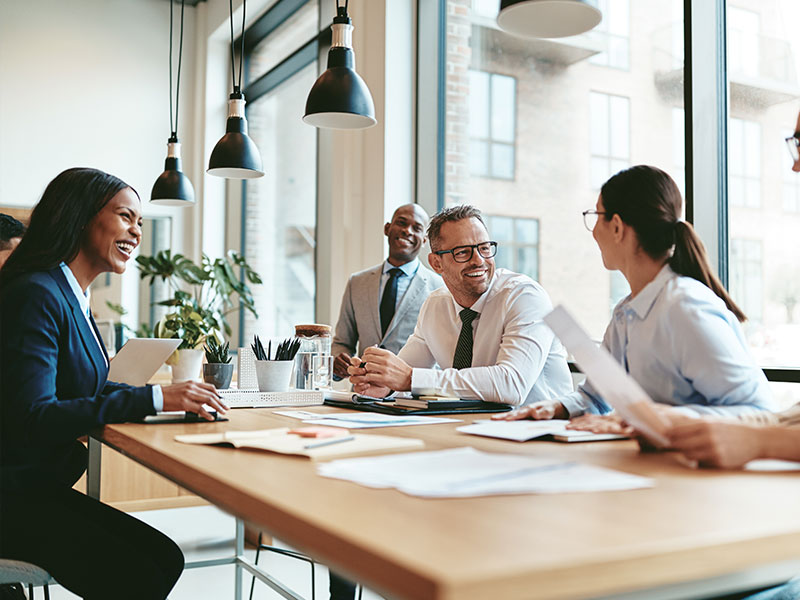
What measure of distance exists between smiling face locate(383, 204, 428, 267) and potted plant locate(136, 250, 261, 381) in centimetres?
97

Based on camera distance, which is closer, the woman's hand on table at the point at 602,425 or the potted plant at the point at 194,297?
the woman's hand on table at the point at 602,425

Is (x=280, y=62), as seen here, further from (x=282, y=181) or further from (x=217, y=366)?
(x=217, y=366)

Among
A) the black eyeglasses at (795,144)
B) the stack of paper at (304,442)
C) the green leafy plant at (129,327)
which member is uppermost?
→ the black eyeglasses at (795,144)

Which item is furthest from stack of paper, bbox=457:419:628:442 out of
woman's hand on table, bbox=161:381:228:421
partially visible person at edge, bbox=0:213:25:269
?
partially visible person at edge, bbox=0:213:25:269

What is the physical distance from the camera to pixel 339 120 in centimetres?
280

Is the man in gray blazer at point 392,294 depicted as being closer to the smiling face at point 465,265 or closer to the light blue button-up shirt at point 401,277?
the light blue button-up shirt at point 401,277

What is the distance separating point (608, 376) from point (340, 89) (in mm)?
1756

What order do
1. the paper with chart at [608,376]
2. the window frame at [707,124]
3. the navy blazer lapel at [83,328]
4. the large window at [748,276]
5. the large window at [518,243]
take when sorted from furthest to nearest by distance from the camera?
the large window at [518,243] < the window frame at [707,124] < the large window at [748,276] < the navy blazer lapel at [83,328] < the paper with chart at [608,376]

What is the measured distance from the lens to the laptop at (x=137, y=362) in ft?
7.50

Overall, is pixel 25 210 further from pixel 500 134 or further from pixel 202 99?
pixel 500 134

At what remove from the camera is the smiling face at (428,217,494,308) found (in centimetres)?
283

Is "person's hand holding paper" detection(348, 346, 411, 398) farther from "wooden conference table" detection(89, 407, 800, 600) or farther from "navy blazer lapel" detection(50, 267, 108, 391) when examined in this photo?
"wooden conference table" detection(89, 407, 800, 600)

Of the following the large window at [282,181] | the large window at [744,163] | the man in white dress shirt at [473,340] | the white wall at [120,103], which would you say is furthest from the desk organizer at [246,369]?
the large window at [282,181]

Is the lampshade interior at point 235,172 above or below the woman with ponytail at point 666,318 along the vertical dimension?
above
